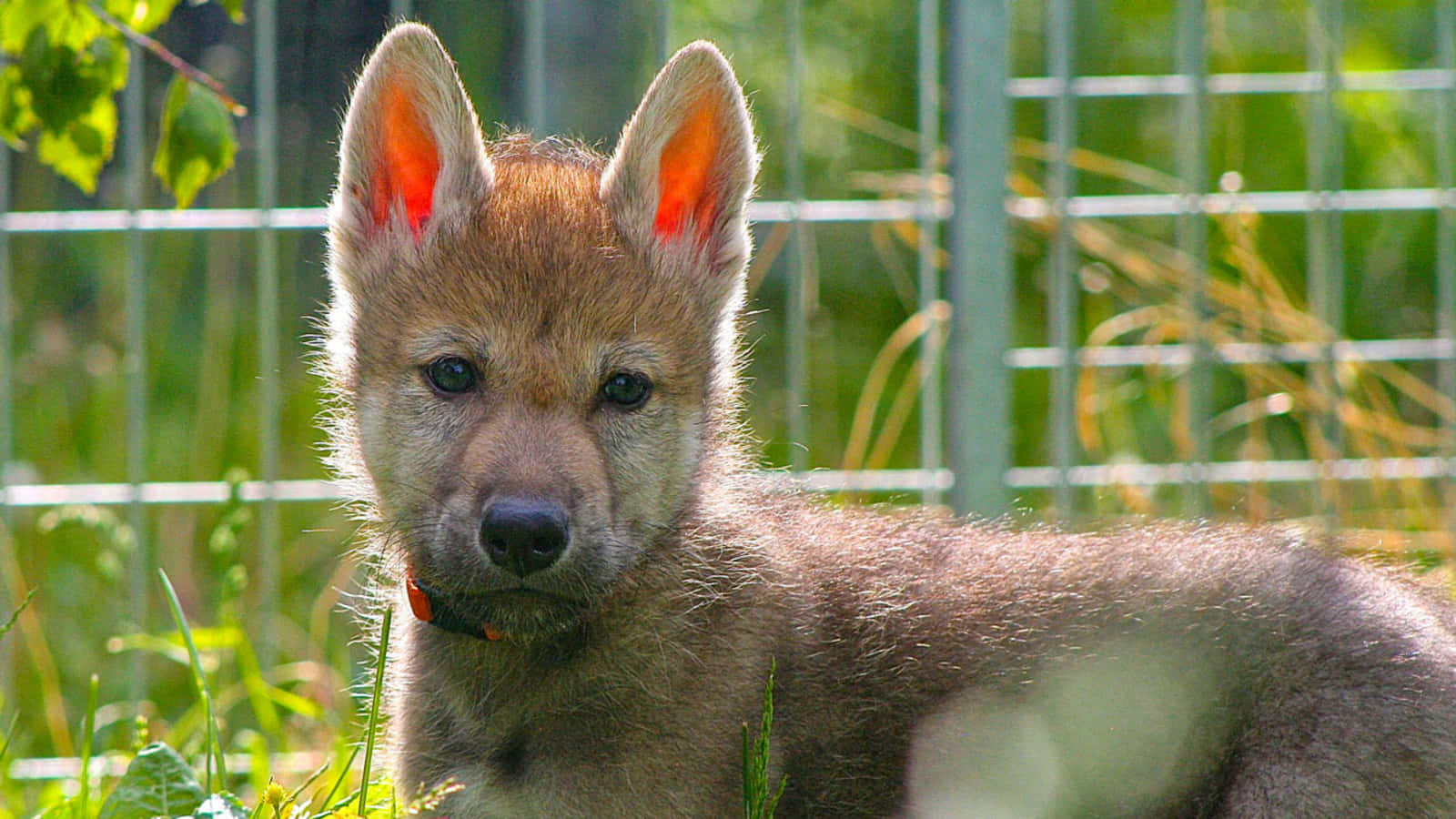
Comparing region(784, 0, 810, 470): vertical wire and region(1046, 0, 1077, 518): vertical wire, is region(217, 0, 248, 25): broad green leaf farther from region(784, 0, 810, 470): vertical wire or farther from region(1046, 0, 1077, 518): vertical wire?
region(1046, 0, 1077, 518): vertical wire

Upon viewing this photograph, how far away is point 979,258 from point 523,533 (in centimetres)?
258

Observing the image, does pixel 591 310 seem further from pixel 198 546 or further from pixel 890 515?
pixel 198 546

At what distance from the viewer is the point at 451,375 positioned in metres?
3.36

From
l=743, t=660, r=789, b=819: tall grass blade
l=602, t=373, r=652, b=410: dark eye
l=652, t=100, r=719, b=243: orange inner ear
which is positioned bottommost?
l=743, t=660, r=789, b=819: tall grass blade

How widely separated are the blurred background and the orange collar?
0.69 metres

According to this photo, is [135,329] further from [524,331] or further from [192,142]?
[524,331]

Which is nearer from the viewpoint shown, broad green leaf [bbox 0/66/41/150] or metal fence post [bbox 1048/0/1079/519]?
broad green leaf [bbox 0/66/41/150]

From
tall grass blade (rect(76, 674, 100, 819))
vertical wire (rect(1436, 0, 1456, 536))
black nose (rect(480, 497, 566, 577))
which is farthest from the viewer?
vertical wire (rect(1436, 0, 1456, 536))

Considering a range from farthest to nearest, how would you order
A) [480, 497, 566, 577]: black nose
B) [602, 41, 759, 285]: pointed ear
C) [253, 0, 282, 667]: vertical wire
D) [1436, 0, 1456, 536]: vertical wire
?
1. [1436, 0, 1456, 536]: vertical wire
2. [253, 0, 282, 667]: vertical wire
3. [602, 41, 759, 285]: pointed ear
4. [480, 497, 566, 577]: black nose

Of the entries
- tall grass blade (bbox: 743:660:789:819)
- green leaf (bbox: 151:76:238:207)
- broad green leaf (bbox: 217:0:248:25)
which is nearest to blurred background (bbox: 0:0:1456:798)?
green leaf (bbox: 151:76:238:207)

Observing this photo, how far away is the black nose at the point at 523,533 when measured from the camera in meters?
3.04

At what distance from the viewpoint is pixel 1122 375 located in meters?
7.13

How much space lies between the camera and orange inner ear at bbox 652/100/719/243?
363 centimetres

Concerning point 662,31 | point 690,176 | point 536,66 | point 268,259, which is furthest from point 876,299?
point 690,176
